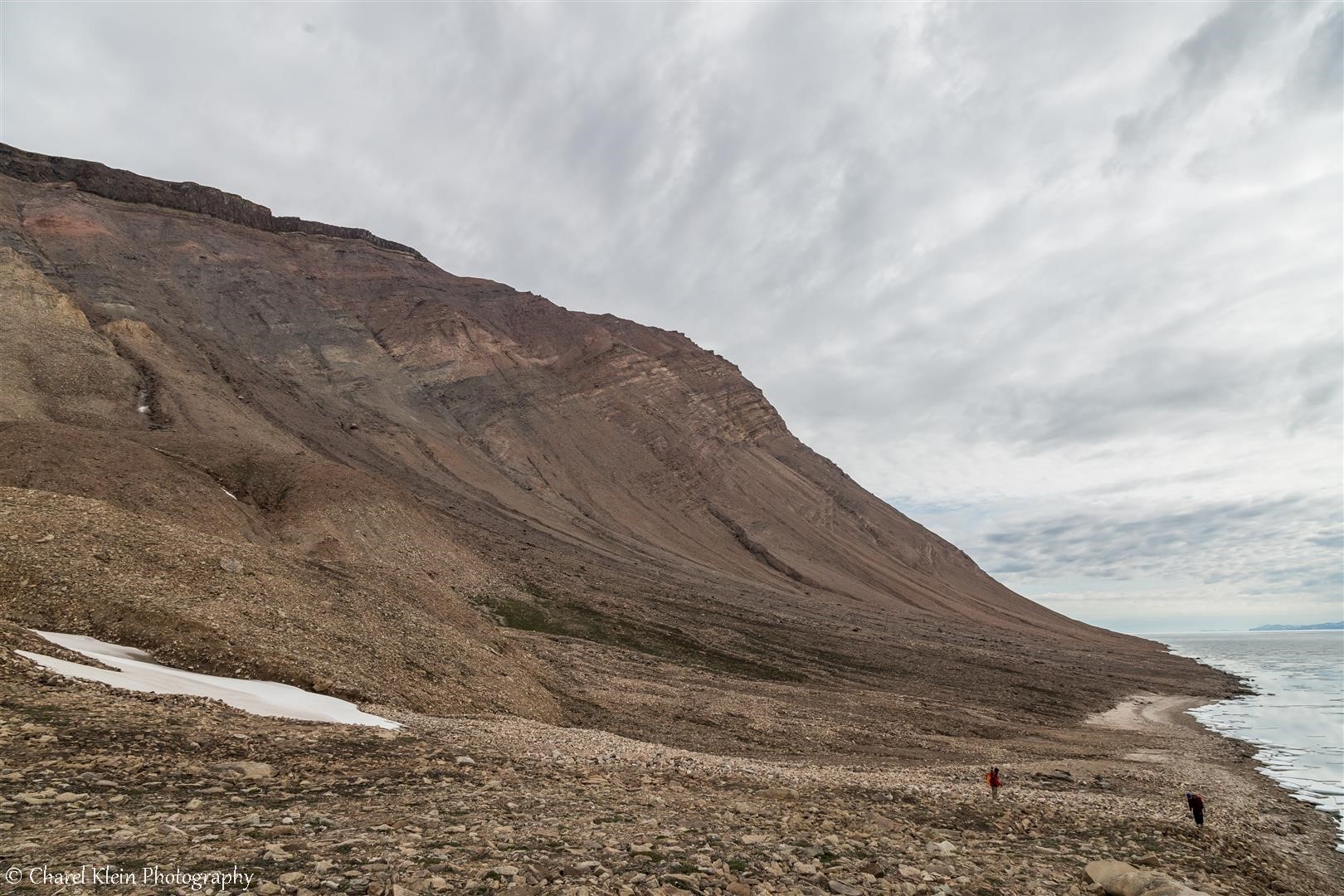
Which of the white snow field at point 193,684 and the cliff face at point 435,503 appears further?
the cliff face at point 435,503

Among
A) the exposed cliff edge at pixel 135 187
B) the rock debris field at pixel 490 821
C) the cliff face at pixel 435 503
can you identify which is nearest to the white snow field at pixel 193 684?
the rock debris field at pixel 490 821

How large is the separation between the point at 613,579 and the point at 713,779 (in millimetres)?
43419

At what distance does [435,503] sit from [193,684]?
52.8 metres

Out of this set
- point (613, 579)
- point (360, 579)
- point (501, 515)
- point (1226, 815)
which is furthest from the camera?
point (501, 515)

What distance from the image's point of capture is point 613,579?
190 feet

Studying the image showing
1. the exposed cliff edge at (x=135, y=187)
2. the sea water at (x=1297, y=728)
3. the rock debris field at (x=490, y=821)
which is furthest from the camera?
the exposed cliff edge at (x=135, y=187)

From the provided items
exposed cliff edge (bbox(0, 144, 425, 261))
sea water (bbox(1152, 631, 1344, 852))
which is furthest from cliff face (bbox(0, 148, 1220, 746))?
sea water (bbox(1152, 631, 1344, 852))

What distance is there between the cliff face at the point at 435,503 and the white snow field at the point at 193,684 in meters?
1.12

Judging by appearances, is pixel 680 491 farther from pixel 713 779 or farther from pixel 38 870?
pixel 38 870

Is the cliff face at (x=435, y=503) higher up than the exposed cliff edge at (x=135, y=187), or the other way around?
the exposed cliff edge at (x=135, y=187)

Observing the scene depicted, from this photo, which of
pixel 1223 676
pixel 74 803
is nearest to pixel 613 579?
pixel 74 803

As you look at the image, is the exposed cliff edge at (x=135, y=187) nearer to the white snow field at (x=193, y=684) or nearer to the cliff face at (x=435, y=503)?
the cliff face at (x=435, y=503)

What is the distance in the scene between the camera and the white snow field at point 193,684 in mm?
13258

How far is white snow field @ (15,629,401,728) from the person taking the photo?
13258mm
